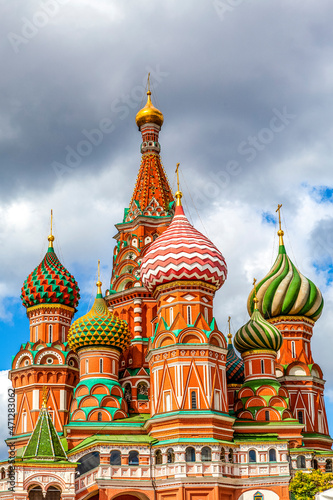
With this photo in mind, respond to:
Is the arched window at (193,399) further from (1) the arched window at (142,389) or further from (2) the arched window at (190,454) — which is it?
(1) the arched window at (142,389)

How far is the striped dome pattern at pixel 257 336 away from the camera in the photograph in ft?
139

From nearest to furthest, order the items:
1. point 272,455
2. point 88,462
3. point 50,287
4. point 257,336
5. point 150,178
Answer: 1. point 88,462
2. point 272,455
3. point 257,336
4. point 50,287
5. point 150,178

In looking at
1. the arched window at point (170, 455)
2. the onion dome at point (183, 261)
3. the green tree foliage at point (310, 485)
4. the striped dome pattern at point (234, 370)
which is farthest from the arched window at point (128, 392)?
the green tree foliage at point (310, 485)

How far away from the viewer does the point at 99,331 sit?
42.1 metres

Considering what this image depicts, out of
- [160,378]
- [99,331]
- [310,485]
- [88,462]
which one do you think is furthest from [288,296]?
[88,462]

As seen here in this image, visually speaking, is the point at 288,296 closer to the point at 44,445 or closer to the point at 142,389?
the point at 142,389

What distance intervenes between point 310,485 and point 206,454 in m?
4.43

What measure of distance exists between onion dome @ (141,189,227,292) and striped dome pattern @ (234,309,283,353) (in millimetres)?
3041

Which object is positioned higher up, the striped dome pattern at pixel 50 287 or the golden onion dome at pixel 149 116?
the golden onion dome at pixel 149 116

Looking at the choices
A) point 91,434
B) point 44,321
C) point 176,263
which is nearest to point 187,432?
point 91,434

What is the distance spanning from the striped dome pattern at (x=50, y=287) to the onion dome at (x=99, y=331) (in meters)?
3.81

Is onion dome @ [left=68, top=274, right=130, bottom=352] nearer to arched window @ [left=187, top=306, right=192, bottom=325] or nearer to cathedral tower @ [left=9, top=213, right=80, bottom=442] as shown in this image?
cathedral tower @ [left=9, top=213, right=80, bottom=442]

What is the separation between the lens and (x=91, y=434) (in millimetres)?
39625

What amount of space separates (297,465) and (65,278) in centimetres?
1567
